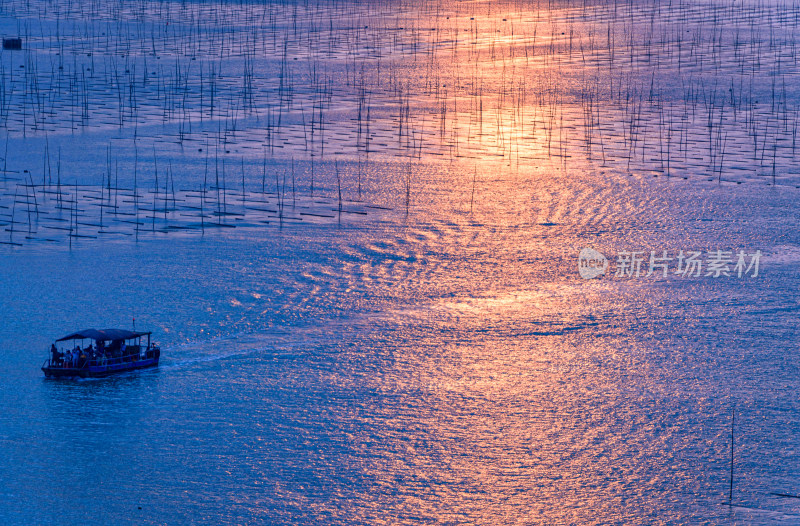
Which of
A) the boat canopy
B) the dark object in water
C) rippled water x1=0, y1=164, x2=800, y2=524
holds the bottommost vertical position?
rippled water x1=0, y1=164, x2=800, y2=524

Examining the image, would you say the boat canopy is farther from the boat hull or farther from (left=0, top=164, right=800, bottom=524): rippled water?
(left=0, top=164, right=800, bottom=524): rippled water

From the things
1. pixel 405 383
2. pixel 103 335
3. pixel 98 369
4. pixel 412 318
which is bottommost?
pixel 405 383

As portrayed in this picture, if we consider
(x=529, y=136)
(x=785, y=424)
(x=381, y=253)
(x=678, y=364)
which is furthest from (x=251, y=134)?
(x=785, y=424)

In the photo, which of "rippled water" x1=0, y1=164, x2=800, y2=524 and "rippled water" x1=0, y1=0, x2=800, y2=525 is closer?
"rippled water" x1=0, y1=164, x2=800, y2=524

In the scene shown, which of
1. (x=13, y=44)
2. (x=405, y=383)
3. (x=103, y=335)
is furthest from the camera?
(x=13, y=44)

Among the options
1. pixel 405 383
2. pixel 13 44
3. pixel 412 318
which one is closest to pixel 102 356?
A: pixel 405 383

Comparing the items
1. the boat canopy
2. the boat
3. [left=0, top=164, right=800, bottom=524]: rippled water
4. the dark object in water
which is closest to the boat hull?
the boat

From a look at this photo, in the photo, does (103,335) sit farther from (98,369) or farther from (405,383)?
(405,383)

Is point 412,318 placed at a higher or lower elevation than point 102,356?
higher

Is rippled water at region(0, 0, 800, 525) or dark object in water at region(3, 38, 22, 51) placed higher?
dark object in water at region(3, 38, 22, 51)
